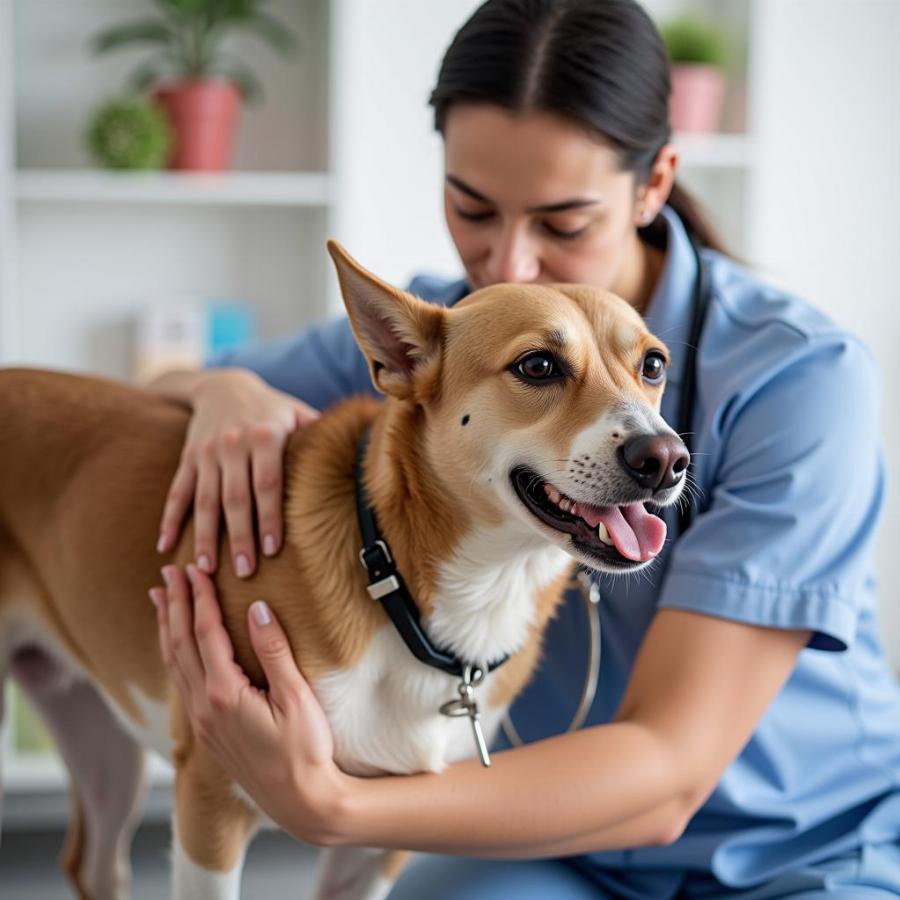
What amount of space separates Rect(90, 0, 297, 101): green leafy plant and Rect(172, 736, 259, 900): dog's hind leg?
1.83 m

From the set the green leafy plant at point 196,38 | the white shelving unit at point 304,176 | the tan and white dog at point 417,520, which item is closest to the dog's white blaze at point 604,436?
the tan and white dog at point 417,520

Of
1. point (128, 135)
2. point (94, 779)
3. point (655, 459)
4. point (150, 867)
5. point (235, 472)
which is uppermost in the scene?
point (128, 135)

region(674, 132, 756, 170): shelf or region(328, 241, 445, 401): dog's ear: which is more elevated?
region(674, 132, 756, 170): shelf

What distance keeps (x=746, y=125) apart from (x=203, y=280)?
1353mm

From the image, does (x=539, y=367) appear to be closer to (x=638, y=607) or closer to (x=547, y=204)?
(x=547, y=204)

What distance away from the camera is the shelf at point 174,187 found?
2.57 metres

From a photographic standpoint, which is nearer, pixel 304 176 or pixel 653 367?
pixel 653 367

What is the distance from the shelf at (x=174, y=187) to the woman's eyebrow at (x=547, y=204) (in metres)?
1.27

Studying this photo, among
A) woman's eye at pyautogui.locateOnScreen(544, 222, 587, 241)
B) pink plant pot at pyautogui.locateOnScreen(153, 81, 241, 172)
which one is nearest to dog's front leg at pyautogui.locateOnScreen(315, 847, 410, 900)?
woman's eye at pyautogui.locateOnScreen(544, 222, 587, 241)

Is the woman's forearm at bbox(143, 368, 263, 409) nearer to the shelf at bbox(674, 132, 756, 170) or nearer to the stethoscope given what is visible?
the stethoscope

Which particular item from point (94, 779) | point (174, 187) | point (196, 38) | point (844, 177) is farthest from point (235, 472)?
point (844, 177)

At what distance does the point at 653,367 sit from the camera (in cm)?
126

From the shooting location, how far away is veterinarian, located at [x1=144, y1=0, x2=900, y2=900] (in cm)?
122

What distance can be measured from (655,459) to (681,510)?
0.36m
